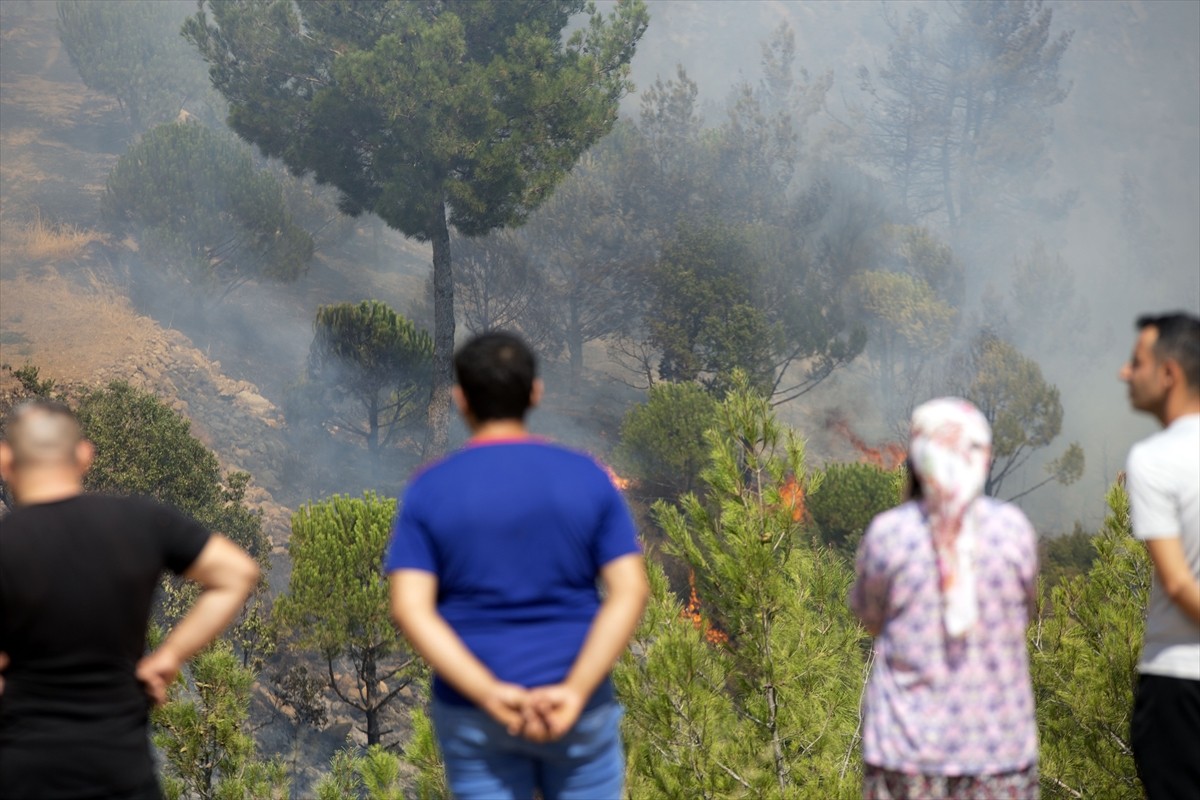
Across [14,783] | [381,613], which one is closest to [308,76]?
[381,613]

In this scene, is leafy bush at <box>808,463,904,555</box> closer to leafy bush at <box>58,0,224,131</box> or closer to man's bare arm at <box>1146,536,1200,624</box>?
man's bare arm at <box>1146,536,1200,624</box>

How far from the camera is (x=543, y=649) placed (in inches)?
95.0

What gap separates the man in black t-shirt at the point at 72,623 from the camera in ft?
7.82

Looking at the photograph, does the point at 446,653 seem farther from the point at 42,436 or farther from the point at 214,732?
the point at 214,732

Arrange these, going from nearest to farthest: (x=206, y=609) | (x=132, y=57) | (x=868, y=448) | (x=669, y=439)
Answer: (x=206, y=609)
(x=669, y=439)
(x=868, y=448)
(x=132, y=57)

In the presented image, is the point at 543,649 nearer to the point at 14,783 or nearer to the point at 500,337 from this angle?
the point at 500,337

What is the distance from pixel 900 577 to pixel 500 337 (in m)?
0.92

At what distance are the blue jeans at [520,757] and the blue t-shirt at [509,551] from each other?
0.05 m

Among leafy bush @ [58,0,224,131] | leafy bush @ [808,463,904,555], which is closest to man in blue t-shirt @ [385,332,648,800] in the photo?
leafy bush @ [808,463,904,555]

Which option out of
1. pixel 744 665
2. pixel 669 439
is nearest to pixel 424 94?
pixel 669 439

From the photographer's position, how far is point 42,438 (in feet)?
8.13

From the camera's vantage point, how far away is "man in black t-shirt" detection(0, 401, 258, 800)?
2.38 metres

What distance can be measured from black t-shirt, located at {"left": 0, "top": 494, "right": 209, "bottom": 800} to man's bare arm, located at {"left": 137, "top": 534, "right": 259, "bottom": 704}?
0.24 ft

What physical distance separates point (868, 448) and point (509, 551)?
123 ft
